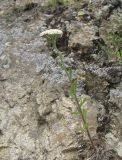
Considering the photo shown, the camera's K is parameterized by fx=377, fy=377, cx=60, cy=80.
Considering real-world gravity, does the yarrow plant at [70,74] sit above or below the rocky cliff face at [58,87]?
above

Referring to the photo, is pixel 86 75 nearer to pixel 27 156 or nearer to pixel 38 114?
pixel 38 114

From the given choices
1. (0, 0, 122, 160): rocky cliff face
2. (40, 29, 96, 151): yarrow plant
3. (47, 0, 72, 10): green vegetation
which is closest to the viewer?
(40, 29, 96, 151): yarrow plant

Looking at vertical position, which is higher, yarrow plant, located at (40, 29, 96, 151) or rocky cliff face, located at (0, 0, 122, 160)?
yarrow plant, located at (40, 29, 96, 151)

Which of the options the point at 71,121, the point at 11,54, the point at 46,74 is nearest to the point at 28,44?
the point at 11,54

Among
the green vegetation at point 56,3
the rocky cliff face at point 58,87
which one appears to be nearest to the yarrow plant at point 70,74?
the rocky cliff face at point 58,87

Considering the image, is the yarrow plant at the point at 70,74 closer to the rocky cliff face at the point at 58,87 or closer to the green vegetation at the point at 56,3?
the rocky cliff face at the point at 58,87

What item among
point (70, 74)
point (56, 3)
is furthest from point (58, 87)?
point (56, 3)

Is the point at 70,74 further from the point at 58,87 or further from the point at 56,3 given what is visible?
the point at 56,3

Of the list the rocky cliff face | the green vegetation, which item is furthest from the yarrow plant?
the green vegetation

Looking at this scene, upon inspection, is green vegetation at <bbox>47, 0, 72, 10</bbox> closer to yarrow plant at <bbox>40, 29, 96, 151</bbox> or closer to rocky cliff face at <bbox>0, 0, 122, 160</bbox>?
rocky cliff face at <bbox>0, 0, 122, 160</bbox>
